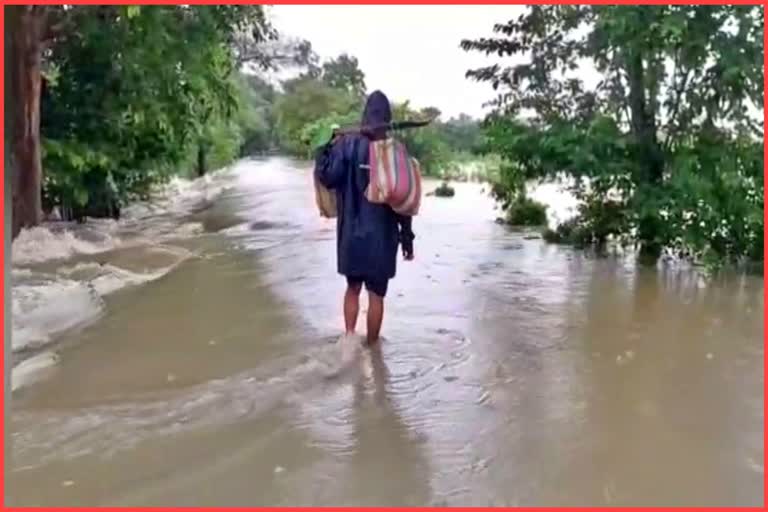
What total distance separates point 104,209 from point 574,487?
41.9 ft

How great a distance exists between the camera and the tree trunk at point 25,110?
33.3ft

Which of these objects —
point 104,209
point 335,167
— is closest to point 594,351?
point 335,167

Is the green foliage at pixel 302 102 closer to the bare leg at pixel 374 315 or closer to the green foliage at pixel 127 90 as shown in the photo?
the green foliage at pixel 127 90

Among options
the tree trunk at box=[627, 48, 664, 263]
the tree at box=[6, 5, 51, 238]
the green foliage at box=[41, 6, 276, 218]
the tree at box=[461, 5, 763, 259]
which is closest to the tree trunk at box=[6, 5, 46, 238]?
the tree at box=[6, 5, 51, 238]

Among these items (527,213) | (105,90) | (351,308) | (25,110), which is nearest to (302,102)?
(527,213)

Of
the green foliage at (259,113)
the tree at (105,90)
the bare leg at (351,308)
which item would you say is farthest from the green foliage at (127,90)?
the green foliage at (259,113)

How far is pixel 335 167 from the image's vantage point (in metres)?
5.47

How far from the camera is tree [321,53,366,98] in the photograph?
34.8 metres

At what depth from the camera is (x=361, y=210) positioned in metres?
5.50

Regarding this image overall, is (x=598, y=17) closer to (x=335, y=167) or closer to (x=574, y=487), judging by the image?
(x=335, y=167)

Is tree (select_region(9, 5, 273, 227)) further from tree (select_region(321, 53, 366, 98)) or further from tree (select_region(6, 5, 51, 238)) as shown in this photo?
tree (select_region(321, 53, 366, 98))

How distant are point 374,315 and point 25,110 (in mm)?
6549

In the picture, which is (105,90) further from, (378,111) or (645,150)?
(378,111)

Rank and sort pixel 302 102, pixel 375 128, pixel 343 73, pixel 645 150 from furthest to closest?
pixel 343 73, pixel 302 102, pixel 645 150, pixel 375 128
